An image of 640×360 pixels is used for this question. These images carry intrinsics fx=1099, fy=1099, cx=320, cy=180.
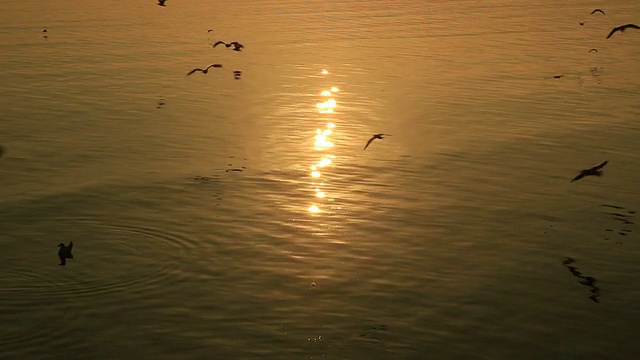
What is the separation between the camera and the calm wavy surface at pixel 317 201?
126ft

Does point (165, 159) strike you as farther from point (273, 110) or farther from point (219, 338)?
point (219, 338)

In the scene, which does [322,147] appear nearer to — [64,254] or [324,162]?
[324,162]

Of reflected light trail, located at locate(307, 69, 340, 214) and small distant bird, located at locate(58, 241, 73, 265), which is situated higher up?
reflected light trail, located at locate(307, 69, 340, 214)

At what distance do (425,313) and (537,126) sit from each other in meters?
34.0

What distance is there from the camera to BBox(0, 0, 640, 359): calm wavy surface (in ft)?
126

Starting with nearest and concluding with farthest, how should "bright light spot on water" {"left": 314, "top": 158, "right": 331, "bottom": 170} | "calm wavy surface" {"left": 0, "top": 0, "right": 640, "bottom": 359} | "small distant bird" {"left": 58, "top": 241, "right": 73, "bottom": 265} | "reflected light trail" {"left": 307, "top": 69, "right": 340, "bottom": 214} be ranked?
"calm wavy surface" {"left": 0, "top": 0, "right": 640, "bottom": 359} < "small distant bird" {"left": 58, "top": 241, "right": 73, "bottom": 265} < "reflected light trail" {"left": 307, "top": 69, "right": 340, "bottom": 214} < "bright light spot on water" {"left": 314, "top": 158, "right": 331, "bottom": 170}

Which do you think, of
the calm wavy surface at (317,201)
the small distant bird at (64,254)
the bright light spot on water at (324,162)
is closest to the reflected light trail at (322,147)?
the bright light spot on water at (324,162)

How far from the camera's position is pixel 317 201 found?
54.5m

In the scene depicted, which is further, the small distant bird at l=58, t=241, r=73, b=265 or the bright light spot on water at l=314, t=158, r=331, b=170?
the bright light spot on water at l=314, t=158, r=331, b=170

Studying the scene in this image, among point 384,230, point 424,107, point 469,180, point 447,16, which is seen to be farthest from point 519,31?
point 384,230

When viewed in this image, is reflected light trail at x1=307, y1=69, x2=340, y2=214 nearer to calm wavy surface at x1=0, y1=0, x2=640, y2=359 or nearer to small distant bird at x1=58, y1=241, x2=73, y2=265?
calm wavy surface at x1=0, y1=0, x2=640, y2=359

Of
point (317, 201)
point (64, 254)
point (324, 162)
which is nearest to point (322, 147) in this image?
point (324, 162)

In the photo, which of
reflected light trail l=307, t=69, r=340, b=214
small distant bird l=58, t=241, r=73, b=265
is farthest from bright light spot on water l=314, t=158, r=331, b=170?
small distant bird l=58, t=241, r=73, b=265

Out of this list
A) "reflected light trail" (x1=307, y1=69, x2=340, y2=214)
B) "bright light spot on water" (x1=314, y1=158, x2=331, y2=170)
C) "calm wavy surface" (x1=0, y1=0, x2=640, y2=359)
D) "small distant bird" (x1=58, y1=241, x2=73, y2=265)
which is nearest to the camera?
"calm wavy surface" (x1=0, y1=0, x2=640, y2=359)
